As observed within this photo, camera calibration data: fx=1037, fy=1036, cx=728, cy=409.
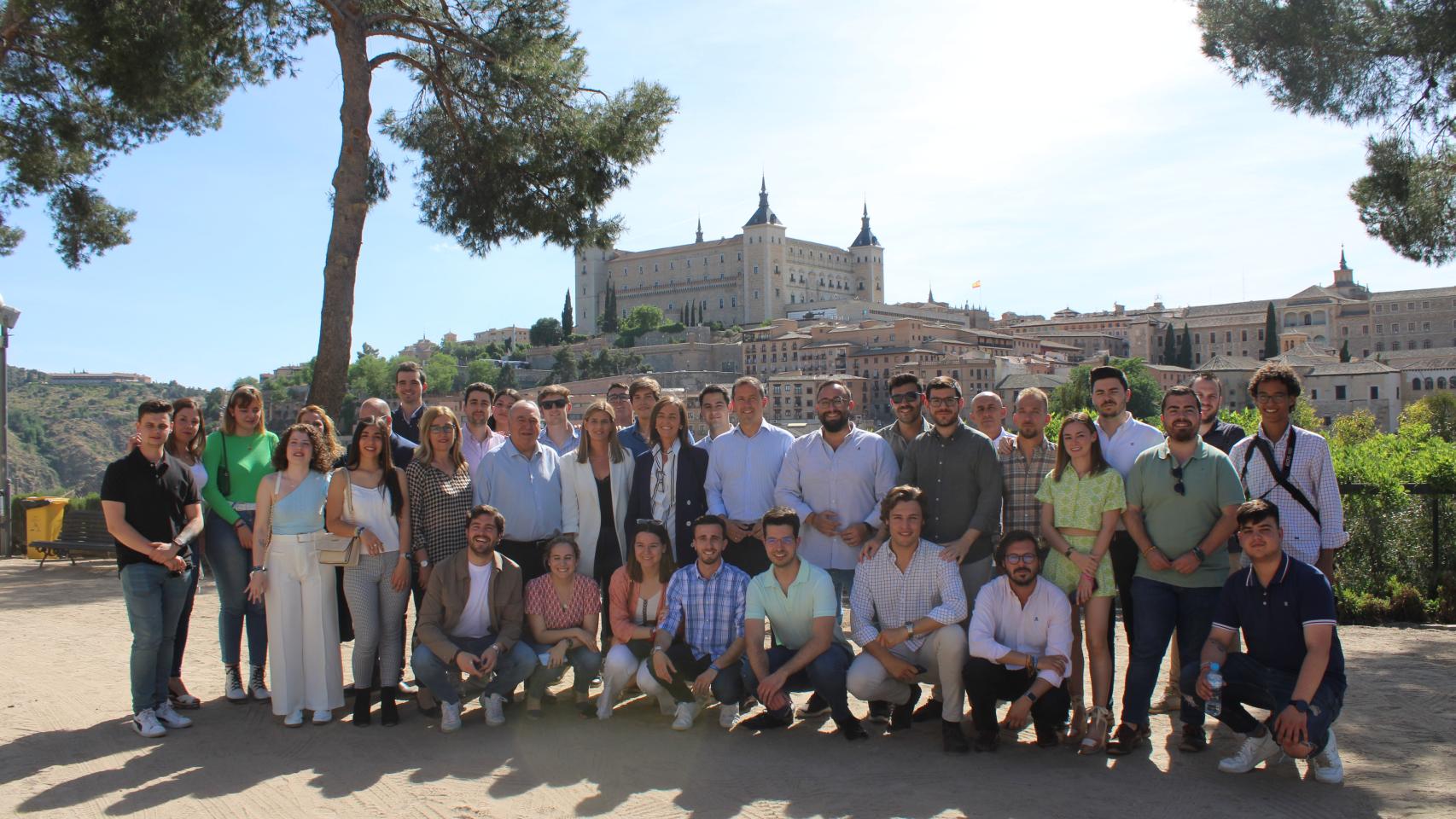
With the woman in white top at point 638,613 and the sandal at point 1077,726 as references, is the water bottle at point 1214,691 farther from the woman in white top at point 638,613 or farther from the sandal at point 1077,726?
the woman in white top at point 638,613

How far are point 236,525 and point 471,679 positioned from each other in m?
1.53

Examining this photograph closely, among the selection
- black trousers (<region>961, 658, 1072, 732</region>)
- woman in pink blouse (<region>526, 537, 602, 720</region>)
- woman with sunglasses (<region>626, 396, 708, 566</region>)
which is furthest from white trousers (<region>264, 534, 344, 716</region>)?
black trousers (<region>961, 658, 1072, 732</region>)

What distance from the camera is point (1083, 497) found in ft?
15.3

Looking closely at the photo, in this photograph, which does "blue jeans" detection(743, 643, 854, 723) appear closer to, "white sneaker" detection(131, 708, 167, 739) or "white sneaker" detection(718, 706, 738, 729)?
"white sneaker" detection(718, 706, 738, 729)

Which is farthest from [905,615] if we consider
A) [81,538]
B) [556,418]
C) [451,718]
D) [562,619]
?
[81,538]

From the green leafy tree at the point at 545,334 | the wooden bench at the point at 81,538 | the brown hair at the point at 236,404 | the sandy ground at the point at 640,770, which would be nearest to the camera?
the sandy ground at the point at 640,770

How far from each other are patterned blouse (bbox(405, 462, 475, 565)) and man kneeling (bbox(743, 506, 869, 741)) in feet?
5.16

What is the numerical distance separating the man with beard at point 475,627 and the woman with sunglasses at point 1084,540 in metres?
2.52

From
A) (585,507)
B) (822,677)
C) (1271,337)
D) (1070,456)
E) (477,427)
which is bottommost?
(822,677)

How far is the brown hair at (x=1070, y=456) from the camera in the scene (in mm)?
4652

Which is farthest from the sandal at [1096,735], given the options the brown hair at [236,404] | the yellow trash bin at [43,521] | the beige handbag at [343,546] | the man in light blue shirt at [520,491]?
the yellow trash bin at [43,521]

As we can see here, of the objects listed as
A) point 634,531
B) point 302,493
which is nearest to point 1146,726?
point 634,531

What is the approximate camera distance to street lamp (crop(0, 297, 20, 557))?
1187 cm

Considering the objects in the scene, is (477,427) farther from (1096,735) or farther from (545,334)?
(545,334)
